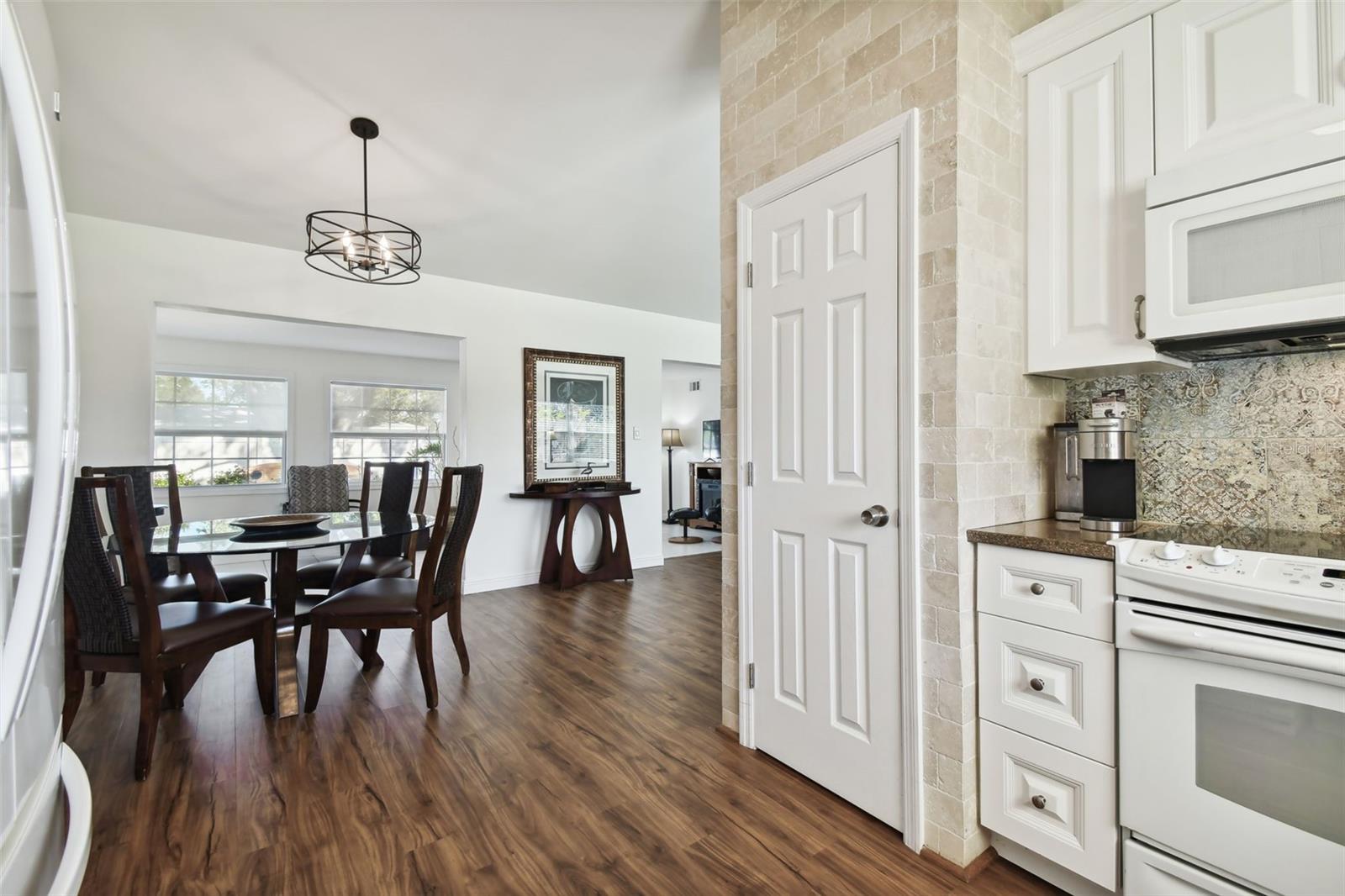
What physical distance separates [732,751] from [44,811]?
1.85 meters

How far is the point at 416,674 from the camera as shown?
307 centimetres

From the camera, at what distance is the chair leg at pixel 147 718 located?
207 centimetres

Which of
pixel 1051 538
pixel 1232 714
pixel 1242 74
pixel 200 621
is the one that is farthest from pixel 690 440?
pixel 1232 714

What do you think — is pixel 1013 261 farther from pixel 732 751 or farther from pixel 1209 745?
pixel 732 751

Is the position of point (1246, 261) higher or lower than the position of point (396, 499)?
higher

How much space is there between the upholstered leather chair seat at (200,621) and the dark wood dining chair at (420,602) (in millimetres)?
239

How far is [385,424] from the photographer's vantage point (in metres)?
8.26

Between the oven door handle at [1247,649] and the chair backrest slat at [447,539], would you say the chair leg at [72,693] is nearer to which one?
the chair backrest slat at [447,539]

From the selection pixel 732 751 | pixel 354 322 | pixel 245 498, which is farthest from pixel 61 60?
pixel 245 498

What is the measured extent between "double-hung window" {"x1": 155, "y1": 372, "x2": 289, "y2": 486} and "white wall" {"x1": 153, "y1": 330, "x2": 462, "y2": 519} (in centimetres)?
11

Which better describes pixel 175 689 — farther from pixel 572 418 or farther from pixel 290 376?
pixel 290 376

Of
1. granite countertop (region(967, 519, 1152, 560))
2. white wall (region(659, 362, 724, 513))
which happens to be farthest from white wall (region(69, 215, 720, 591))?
granite countertop (region(967, 519, 1152, 560))

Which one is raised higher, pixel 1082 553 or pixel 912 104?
pixel 912 104

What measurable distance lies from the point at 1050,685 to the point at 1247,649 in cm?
42
